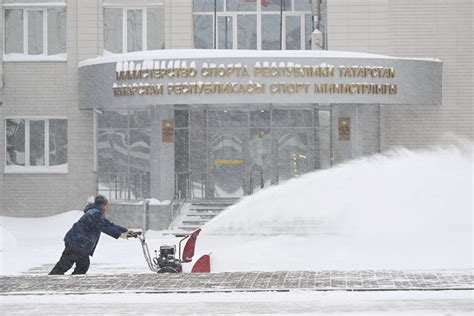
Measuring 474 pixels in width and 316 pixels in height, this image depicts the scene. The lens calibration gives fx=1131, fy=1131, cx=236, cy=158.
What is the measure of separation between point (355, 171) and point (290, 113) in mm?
4970

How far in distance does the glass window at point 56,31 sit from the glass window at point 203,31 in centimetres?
396

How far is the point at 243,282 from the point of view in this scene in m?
14.4

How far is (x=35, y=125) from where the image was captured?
34.2 meters

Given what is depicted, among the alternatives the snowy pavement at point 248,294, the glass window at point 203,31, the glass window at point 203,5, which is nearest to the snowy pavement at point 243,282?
the snowy pavement at point 248,294

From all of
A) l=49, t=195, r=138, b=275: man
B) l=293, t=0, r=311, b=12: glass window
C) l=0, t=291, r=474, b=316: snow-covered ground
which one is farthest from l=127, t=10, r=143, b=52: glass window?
l=0, t=291, r=474, b=316: snow-covered ground

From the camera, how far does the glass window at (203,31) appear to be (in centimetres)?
3381

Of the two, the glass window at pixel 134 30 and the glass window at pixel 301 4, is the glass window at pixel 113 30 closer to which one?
the glass window at pixel 134 30

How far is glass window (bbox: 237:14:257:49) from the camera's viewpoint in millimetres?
33969

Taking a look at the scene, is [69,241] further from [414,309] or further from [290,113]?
[290,113]

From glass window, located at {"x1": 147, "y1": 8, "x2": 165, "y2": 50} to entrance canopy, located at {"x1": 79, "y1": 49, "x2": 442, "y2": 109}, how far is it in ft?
7.91

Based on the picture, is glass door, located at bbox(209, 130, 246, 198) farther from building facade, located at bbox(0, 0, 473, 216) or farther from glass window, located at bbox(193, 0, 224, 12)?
glass window, located at bbox(193, 0, 224, 12)

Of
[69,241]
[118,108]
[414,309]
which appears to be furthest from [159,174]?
[414,309]

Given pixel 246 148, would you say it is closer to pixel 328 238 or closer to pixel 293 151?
pixel 293 151

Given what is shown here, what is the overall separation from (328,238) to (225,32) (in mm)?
8843
